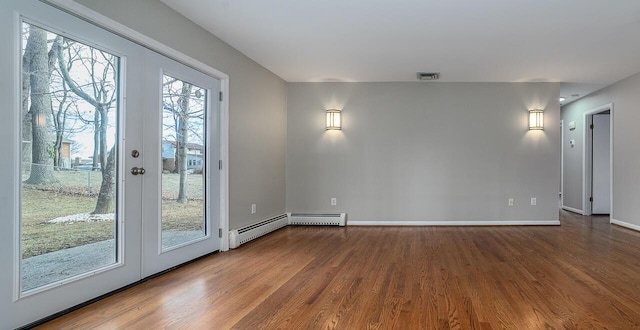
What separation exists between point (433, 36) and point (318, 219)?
3109 millimetres

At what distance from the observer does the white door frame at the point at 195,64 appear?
2.07 metres

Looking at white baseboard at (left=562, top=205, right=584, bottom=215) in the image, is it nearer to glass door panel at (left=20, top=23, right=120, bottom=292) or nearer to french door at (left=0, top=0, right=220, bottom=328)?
french door at (left=0, top=0, right=220, bottom=328)

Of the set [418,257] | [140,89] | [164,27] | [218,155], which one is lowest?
[418,257]

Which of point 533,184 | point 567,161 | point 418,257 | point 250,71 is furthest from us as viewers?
point 567,161

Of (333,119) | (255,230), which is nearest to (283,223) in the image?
(255,230)

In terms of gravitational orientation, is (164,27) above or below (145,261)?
above

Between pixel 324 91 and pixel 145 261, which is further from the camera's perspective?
pixel 324 91

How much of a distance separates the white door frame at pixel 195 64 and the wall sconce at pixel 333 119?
6.71 feet

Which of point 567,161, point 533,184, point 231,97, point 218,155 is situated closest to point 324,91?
point 231,97

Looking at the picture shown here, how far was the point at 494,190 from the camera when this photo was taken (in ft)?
17.2

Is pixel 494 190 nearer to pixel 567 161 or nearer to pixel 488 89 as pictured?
pixel 488 89

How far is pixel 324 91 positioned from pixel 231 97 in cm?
201

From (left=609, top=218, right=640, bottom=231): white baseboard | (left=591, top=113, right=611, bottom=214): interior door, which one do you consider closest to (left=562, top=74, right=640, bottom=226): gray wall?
(left=609, top=218, right=640, bottom=231): white baseboard

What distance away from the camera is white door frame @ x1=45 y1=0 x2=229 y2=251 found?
2072 mm
